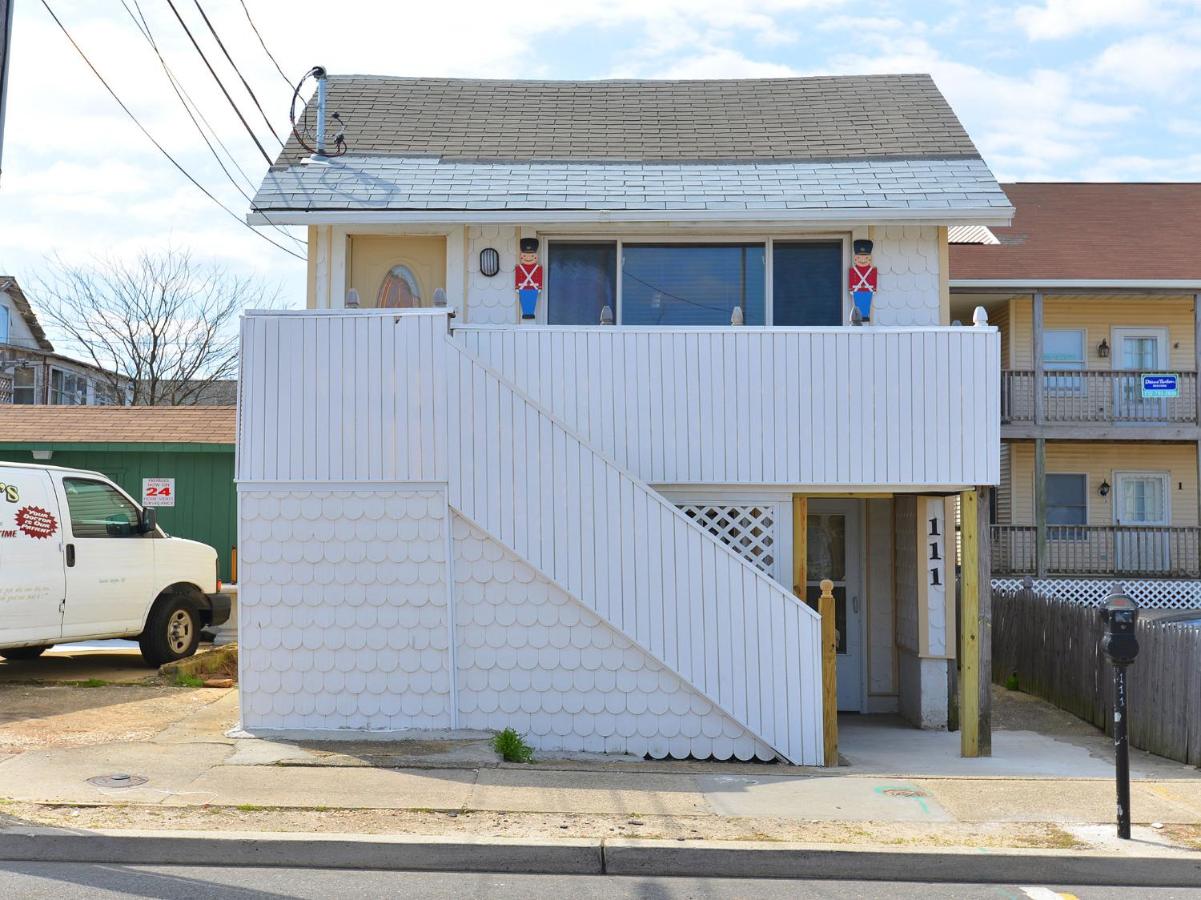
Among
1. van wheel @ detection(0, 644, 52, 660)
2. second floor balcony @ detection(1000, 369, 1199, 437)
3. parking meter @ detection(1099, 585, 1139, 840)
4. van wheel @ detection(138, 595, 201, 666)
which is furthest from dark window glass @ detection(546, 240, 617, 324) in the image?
second floor balcony @ detection(1000, 369, 1199, 437)

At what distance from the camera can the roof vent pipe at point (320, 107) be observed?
1295 cm

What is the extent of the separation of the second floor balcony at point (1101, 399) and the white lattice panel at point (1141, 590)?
2.72m

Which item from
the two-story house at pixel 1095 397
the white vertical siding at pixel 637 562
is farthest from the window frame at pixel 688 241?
the two-story house at pixel 1095 397

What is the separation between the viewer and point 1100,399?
22.5 m

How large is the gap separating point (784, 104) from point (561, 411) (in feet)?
20.8

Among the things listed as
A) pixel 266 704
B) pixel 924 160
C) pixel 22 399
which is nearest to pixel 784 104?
pixel 924 160

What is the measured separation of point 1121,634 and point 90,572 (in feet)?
31.3

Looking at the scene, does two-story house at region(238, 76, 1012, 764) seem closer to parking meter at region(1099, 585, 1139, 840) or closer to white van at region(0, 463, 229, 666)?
parking meter at region(1099, 585, 1139, 840)

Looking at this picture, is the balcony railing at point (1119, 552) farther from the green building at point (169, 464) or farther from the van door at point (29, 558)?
the van door at point (29, 558)

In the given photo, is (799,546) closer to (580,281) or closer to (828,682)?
(828,682)

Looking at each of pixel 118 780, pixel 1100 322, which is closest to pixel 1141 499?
pixel 1100 322

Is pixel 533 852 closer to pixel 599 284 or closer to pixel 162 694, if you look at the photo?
pixel 162 694

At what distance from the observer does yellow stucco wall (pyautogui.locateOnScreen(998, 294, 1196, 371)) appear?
76.9 feet

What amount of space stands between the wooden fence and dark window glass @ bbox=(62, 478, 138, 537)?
9.85 metres
